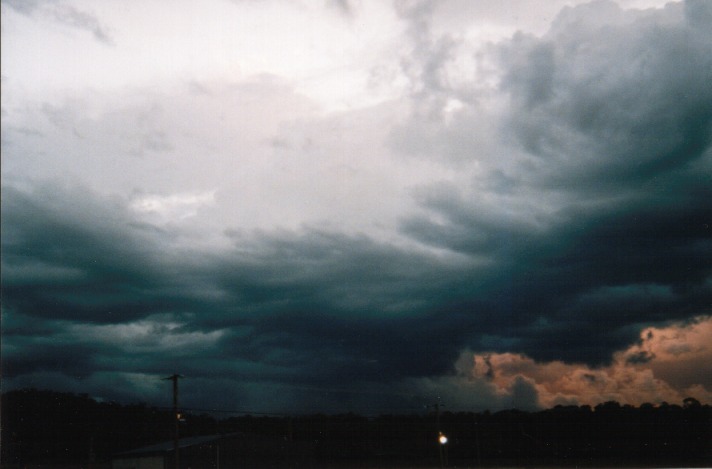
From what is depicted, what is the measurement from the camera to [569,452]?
8275cm

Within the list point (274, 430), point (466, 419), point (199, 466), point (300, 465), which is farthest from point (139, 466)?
point (466, 419)

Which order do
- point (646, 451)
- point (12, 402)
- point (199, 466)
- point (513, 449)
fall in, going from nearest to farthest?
point (199, 466), point (646, 451), point (513, 449), point (12, 402)

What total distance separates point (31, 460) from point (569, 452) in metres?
83.1

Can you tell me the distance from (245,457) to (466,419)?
54.4 meters

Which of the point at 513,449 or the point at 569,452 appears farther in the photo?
the point at 513,449

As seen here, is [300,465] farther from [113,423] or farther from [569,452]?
[113,423]

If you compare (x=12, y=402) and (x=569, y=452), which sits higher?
(x=12, y=402)

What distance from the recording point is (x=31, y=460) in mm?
100562

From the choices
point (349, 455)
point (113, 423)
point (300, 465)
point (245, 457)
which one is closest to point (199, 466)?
point (245, 457)

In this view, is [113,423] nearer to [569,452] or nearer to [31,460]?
[31,460]

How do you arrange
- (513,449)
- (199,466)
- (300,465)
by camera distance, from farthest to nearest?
(513,449), (300,465), (199,466)

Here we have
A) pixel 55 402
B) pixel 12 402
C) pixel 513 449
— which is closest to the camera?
pixel 513 449

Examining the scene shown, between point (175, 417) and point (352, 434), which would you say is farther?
point (352, 434)

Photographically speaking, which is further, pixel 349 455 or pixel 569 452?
pixel 349 455
